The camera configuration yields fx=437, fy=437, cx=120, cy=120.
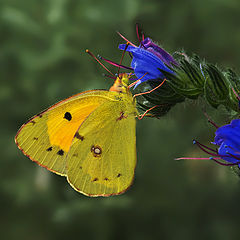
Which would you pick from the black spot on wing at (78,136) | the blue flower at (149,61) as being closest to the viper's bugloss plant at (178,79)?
the blue flower at (149,61)

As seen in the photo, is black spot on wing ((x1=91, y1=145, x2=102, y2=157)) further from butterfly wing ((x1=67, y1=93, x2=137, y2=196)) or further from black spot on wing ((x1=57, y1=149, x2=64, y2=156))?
black spot on wing ((x1=57, y1=149, x2=64, y2=156))

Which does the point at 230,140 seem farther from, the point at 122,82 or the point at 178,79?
the point at 122,82

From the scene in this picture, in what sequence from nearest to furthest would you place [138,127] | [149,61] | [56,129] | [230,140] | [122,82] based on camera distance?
[230,140]
[149,61]
[122,82]
[56,129]
[138,127]

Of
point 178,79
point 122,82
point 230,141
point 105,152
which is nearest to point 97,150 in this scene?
point 105,152

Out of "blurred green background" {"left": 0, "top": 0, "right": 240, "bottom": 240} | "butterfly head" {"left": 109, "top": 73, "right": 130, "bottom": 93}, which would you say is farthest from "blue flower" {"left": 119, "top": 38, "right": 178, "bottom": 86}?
"blurred green background" {"left": 0, "top": 0, "right": 240, "bottom": 240}

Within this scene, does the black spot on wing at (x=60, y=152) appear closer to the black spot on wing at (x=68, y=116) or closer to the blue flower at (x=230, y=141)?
the black spot on wing at (x=68, y=116)

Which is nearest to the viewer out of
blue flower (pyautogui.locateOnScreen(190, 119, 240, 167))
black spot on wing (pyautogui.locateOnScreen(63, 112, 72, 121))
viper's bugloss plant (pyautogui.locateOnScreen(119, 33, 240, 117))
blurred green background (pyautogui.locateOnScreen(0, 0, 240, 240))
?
blue flower (pyautogui.locateOnScreen(190, 119, 240, 167))

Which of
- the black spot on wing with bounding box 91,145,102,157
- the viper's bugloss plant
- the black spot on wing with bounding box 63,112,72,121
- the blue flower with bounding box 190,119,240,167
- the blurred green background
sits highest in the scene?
the blurred green background

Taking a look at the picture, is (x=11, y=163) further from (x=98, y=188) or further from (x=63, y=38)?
(x=98, y=188)
